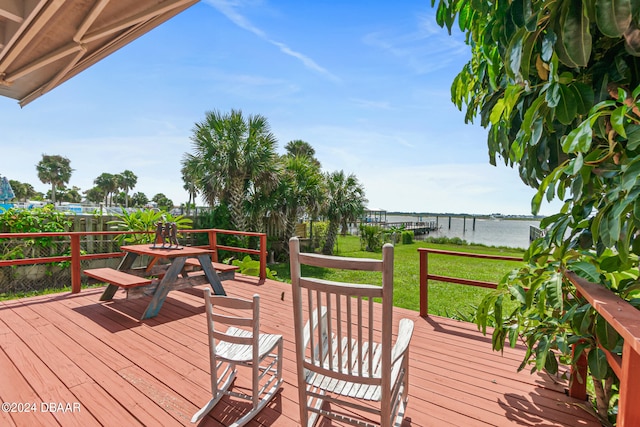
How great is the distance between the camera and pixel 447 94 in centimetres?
244

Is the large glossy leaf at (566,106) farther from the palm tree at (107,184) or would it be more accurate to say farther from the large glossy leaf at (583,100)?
the palm tree at (107,184)

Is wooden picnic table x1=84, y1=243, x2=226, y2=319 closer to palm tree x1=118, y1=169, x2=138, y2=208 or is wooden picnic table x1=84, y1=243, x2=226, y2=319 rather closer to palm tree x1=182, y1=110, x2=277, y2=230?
palm tree x1=182, y1=110, x2=277, y2=230

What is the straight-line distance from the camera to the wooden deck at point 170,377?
6.02ft

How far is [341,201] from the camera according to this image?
13.8m

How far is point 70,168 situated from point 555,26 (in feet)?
190

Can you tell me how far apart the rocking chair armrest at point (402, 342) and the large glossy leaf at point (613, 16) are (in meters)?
1.42

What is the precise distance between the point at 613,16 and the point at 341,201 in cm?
1306

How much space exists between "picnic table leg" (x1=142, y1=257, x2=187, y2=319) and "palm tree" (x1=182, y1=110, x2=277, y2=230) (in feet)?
19.9

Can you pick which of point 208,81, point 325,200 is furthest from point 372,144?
point 208,81

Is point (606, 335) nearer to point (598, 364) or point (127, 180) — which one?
point (598, 364)

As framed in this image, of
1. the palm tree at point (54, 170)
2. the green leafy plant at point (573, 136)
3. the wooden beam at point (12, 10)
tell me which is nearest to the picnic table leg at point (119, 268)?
the wooden beam at point (12, 10)

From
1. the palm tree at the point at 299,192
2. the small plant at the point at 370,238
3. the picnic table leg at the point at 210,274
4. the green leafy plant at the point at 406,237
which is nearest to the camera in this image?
the picnic table leg at the point at 210,274

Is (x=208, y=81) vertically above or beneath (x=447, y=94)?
above

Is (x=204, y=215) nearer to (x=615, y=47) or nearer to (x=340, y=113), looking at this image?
(x=340, y=113)
